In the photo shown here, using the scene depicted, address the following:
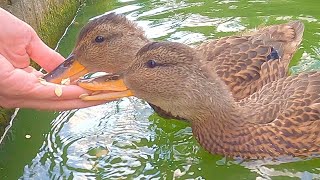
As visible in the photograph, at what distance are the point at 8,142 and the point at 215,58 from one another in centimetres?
170

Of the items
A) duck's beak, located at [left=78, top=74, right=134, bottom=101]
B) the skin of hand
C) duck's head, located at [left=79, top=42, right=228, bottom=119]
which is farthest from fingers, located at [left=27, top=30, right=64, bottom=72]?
duck's head, located at [left=79, top=42, right=228, bottom=119]

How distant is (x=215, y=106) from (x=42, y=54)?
1.27 meters

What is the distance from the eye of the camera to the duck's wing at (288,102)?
4.94m

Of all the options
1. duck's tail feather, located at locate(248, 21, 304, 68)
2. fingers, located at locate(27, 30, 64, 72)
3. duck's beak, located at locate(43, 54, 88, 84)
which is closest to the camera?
fingers, located at locate(27, 30, 64, 72)

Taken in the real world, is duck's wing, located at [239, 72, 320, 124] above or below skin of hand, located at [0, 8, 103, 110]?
below

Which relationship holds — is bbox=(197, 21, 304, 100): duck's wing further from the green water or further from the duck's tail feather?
the green water

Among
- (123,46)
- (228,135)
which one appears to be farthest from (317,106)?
(123,46)

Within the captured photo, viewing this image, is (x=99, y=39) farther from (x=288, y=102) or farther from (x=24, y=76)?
(x=288, y=102)

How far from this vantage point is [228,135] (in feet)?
16.4

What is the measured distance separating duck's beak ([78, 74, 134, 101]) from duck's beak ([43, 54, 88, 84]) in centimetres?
50

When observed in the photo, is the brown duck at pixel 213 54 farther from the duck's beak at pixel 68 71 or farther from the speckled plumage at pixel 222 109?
the speckled plumage at pixel 222 109

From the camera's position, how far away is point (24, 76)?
460 centimetres

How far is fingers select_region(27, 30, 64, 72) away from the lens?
16.8 ft

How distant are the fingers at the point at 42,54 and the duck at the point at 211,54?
7cm
